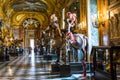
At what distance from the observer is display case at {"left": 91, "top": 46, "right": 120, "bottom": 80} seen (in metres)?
6.22

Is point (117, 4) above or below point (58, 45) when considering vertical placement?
above

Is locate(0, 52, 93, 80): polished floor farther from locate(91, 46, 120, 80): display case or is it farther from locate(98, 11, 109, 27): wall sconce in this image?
locate(91, 46, 120, 80): display case

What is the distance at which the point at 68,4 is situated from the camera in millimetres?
23938

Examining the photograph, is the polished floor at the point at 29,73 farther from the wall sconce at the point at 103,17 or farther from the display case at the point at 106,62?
the display case at the point at 106,62

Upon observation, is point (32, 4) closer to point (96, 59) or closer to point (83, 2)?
point (83, 2)

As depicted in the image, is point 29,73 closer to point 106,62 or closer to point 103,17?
point 103,17

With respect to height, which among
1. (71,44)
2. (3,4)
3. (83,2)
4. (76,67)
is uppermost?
(3,4)

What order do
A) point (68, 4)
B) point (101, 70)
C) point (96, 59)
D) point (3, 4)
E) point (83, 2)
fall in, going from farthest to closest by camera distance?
point (3, 4), point (68, 4), point (83, 2), point (96, 59), point (101, 70)

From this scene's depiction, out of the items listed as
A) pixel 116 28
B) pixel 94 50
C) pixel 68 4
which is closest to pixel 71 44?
pixel 116 28

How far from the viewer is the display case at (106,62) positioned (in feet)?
20.4

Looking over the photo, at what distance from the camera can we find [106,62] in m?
6.75

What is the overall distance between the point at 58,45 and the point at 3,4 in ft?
52.9

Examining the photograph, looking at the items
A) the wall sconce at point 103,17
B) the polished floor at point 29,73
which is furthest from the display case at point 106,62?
the wall sconce at point 103,17

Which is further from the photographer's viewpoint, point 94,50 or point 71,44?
point 71,44
